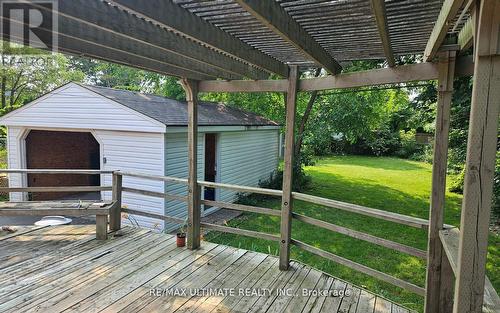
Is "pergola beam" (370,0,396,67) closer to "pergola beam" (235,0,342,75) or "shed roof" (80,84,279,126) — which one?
"pergola beam" (235,0,342,75)

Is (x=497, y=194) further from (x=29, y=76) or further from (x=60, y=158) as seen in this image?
(x=29, y=76)

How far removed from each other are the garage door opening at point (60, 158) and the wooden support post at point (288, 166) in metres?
7.83

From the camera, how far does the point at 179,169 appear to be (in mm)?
7898

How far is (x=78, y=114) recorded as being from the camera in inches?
323

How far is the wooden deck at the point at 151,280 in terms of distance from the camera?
10.5 feet

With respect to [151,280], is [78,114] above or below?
above

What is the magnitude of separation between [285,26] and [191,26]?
1.99ft

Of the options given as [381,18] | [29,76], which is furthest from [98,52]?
[29,76]

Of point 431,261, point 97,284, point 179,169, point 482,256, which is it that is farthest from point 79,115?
point 482,256

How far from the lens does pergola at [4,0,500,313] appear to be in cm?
149

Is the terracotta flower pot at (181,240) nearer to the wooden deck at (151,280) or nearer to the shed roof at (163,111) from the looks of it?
the wooden deck at (151,280)

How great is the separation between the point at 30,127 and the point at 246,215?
6.36 metres

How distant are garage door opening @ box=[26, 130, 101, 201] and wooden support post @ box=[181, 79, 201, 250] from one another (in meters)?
6.58

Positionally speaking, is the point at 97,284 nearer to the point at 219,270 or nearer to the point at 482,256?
the point at 219,270
